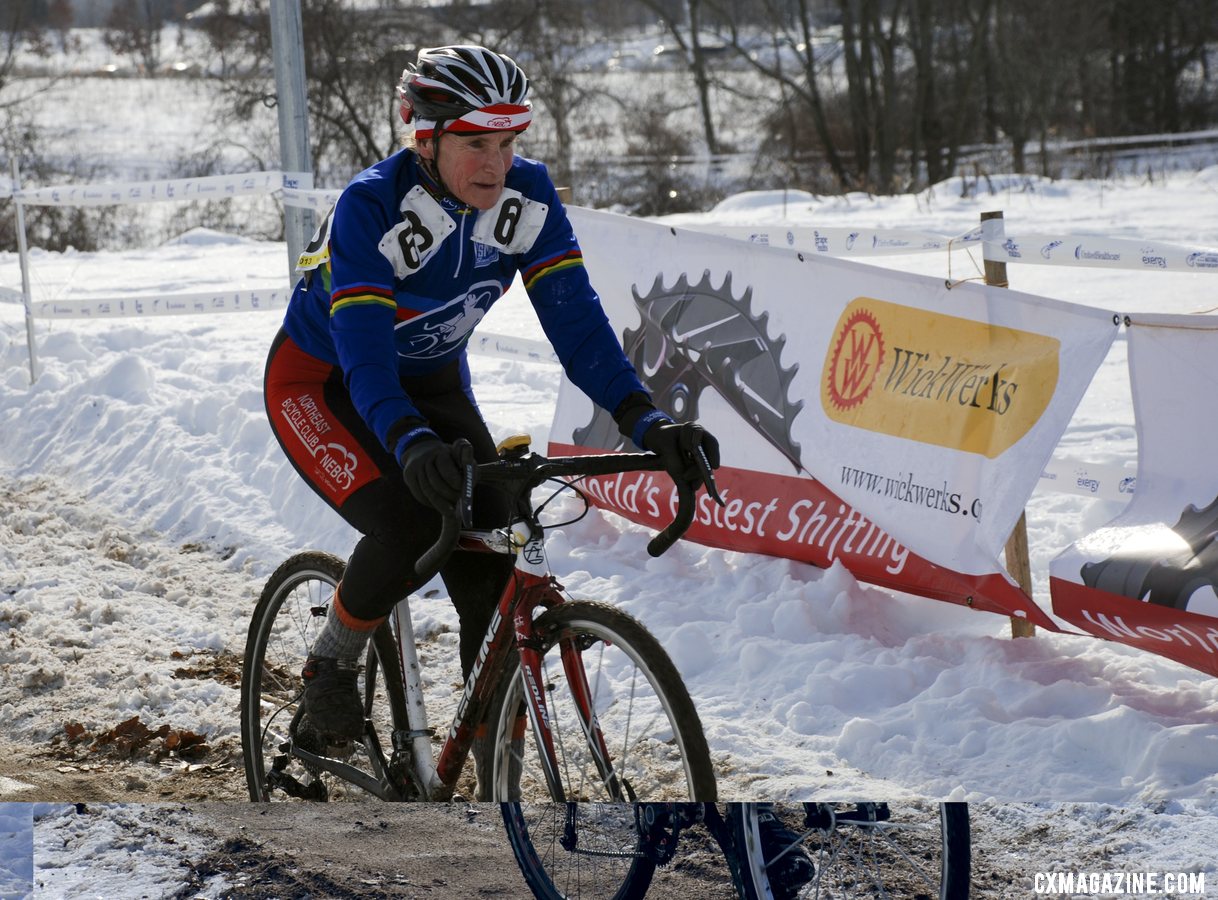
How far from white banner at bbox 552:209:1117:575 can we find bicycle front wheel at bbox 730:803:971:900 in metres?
2.80

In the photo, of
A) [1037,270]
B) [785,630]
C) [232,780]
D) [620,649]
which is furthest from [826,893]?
[1037,270]

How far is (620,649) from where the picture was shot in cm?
275

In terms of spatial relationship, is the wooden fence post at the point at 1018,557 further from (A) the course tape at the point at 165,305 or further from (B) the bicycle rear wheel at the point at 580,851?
(A) the course tape at the point at 165,305

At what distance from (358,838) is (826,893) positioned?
804mm

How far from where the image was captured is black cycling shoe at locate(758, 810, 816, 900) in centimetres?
211

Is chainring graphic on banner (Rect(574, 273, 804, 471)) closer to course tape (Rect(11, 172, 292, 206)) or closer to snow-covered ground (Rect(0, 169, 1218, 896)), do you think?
snow-covered ground (Rect(0, 169, 1218, 896))

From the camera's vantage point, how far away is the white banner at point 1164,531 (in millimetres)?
4219

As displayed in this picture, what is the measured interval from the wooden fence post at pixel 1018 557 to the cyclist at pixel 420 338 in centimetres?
232

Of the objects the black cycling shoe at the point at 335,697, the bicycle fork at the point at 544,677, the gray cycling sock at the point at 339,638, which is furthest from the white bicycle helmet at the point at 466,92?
the black cycling shoe at the point at 335,697

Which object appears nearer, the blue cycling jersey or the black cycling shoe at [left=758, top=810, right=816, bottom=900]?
the black cycling shoe at [left=758, top=810, right=816, bottom=900]

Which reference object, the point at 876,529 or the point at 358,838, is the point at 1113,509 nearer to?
the point at 876,529

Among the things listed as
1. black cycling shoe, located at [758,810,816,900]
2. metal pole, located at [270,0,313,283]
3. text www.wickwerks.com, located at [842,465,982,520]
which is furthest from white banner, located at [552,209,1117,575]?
black cycling shoe, located at [758,810,816,900]

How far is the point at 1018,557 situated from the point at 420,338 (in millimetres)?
2720

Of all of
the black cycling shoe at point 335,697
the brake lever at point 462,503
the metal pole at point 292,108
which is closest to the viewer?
the brake lever at point 462,503
